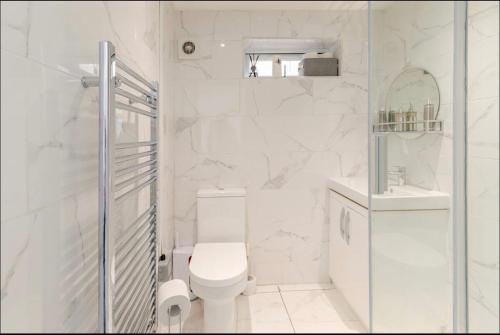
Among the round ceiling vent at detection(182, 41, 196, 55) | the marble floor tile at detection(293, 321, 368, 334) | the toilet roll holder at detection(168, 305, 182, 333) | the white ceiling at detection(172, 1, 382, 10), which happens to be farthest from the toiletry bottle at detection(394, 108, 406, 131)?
the round ceiling vent at detection(182, 41, 196, 55)

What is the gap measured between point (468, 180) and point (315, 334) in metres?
0.55

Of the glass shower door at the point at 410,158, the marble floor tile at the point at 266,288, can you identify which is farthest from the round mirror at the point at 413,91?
the marble floor tile at the point at 266,288

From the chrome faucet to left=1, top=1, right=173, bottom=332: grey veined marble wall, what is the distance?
68cm

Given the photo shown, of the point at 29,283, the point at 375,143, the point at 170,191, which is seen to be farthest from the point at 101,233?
the point at 170,191

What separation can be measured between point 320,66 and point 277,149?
1.67 ft

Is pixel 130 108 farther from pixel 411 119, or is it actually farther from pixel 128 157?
pixel 411 119

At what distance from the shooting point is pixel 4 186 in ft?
1.61

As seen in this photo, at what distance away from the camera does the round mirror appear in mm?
808

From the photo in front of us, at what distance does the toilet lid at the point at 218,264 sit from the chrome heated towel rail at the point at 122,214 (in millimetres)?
366

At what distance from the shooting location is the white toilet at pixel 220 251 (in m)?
1.25

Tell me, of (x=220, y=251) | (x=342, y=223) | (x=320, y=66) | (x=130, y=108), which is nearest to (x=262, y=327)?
(x=130, y=108)

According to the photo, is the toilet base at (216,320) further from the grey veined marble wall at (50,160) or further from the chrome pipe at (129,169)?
the chrome pipe at (129,169)

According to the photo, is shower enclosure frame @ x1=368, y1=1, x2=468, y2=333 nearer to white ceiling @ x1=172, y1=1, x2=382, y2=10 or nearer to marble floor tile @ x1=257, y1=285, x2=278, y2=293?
white ceiling @ x1=172, y1=1, x2=382, y2=10

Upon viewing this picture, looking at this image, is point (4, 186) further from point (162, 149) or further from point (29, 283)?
point (162, 149)
